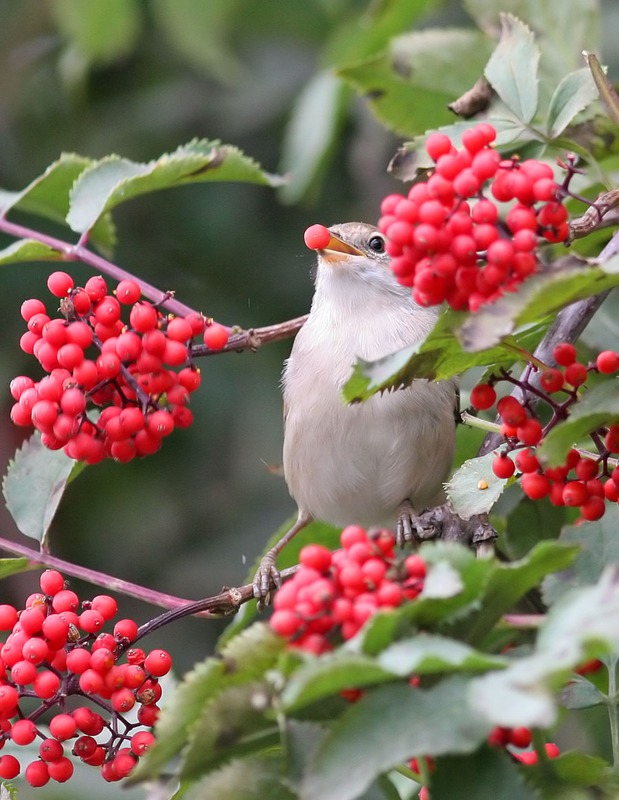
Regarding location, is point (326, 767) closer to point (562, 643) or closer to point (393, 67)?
point (562, 643)

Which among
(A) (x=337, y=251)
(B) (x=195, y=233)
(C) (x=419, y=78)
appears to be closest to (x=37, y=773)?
(C) (x=419, y=78)

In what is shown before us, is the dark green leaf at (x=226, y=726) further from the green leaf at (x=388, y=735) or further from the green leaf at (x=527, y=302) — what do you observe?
the green leaf at (x=527, y=302)

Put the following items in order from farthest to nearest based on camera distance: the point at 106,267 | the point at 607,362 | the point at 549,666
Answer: the point at 106,267, the point at 607,362, the point at 549,666

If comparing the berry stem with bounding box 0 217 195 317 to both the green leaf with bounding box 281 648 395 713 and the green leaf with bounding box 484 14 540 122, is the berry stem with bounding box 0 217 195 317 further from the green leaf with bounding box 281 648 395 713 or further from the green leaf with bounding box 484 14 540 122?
the green leaf with bounding box 281 648 395 713

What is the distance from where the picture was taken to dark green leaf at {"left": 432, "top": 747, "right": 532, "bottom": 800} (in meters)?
1.55

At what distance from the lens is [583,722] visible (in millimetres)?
2809

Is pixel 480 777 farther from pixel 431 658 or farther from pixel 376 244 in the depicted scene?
pixel 376 244

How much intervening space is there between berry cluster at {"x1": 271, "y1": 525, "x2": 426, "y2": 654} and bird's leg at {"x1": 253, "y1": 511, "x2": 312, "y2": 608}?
100 cm

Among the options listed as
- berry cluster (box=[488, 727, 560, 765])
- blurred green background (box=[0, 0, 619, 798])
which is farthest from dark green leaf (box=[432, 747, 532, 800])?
blurred green background (box=[0, 0, 619, 798])

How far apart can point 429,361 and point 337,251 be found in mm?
2090

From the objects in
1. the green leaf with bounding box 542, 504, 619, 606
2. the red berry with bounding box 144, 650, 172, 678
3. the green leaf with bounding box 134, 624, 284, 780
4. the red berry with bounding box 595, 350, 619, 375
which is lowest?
the red berry with bounding box 144, 650, 172, 678

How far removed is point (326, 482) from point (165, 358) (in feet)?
5.67

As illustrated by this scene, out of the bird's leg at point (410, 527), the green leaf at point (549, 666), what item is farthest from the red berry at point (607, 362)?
the green leaf at point (549, 666)

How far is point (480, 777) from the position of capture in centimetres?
157
